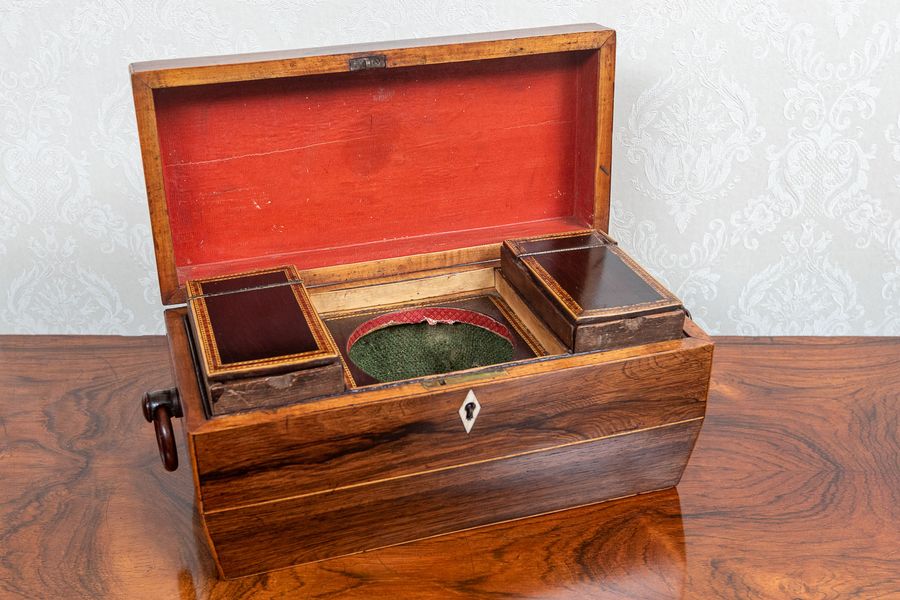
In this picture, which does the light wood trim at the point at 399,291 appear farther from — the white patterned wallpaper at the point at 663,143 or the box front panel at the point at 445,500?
the white patterned wallpaper at the point at 663,143

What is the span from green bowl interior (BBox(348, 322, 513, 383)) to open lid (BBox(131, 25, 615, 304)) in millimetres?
140

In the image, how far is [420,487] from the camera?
133 cm

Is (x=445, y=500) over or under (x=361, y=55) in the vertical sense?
under

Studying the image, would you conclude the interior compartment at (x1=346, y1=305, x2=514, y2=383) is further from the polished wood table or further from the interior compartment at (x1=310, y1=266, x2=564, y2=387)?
the polished wood table

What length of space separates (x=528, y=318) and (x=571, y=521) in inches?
13.1

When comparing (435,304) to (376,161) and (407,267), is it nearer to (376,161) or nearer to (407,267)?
(407,267)

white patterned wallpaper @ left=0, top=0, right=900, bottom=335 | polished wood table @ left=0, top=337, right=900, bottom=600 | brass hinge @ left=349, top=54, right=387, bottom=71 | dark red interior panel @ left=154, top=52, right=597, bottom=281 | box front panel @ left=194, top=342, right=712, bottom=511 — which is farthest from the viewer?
white patterned wallpaper @ left=0, top=0, right=900, bottom=335

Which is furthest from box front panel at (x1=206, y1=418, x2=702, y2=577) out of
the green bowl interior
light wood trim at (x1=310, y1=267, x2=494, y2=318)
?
light wood trim at (x1=310, y1=267, x2=494, y2=318)

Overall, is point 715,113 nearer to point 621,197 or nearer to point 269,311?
point 621,197

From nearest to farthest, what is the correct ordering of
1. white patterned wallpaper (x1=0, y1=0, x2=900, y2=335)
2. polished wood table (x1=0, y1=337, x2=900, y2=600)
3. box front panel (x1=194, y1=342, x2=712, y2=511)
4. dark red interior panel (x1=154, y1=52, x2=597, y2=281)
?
1. box front panel (x1=194, y1=342, x2=712, y2=511)
2. polished wood table (x1=0, y1=337, x2=900, y2=600)
3. dark red interior panel (x1=154, y1=52, x2=597, y2=281)
4. white patterned wallpaper (x1=0, y1=0, x2=900, y2=335)

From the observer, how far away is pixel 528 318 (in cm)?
161

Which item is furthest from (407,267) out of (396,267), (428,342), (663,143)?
(663,143)

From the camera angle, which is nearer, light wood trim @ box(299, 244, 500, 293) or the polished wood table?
the polished wood table

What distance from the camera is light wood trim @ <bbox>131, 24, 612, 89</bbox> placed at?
1438 mm
